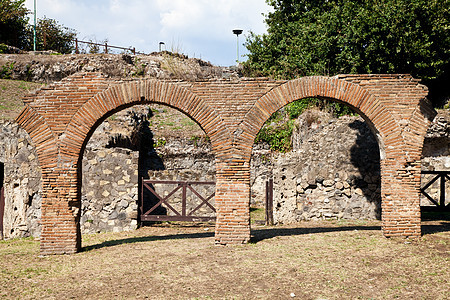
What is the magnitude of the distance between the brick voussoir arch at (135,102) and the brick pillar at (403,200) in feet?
11.6

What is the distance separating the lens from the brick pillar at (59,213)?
763 centimetres

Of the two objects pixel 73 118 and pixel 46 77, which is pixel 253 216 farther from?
pixel 46 77

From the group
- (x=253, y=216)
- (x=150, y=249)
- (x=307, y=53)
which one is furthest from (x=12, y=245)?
(x=307, y=53)

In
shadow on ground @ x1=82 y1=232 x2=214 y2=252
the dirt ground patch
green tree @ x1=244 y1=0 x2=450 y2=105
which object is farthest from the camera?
green tree @ x1=244 y1=0 x2=450 y2=105

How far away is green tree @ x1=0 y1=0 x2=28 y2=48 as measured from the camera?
76.1 ft

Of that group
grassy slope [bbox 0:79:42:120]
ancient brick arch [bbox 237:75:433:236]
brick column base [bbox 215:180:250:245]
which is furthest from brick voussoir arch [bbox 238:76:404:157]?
grassy slope [bbox 0:79:42:120]

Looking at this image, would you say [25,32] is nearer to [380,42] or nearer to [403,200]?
[380,42]

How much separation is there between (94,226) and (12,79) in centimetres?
1418

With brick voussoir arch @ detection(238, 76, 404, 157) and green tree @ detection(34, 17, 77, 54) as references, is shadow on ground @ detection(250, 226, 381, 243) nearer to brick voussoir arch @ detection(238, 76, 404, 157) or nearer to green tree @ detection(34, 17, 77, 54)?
brick voussoir arch @ detection(238, 76, 404, 157)

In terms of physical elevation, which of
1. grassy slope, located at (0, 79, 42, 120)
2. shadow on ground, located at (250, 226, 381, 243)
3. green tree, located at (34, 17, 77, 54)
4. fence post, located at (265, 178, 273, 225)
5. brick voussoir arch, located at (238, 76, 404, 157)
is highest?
green tree, located at (34, 17, 77, 54)

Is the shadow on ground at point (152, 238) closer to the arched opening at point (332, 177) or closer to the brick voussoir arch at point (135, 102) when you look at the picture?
the brick voussoir arch at point (135, 102)

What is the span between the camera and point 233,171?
7.93 m

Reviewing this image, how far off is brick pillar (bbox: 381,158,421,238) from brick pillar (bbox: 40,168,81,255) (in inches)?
247

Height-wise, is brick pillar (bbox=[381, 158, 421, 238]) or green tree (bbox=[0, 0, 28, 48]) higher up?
green tree (bbox=[0, 0, 28, 48])
